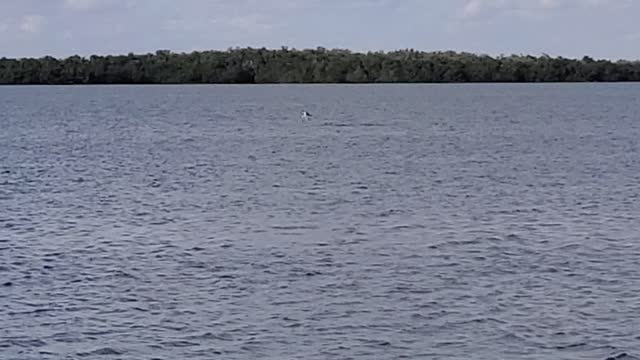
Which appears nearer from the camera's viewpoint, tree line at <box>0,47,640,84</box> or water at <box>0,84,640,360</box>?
water at <box>0,84,640,360</box>

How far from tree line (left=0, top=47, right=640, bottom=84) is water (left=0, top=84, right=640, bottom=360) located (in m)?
129

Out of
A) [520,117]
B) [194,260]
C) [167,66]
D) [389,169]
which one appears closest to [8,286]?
[194,260]

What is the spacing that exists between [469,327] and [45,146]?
4887 cm

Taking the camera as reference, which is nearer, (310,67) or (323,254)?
(323,254)

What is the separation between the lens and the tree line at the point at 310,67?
188m

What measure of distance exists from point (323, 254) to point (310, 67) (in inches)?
6470

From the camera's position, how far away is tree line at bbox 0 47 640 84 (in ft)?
617

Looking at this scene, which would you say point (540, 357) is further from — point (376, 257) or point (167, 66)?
point (167, 66)

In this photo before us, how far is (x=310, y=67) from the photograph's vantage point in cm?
19100

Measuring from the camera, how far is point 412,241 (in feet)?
96.0

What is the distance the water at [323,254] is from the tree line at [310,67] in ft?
424

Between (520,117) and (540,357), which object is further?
(520,117)

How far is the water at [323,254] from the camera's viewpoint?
20234 millimetres

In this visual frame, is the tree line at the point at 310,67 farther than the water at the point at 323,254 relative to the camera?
Yes
